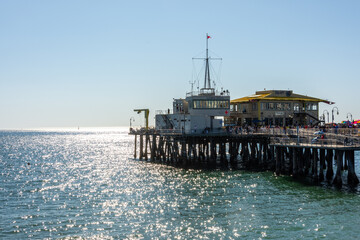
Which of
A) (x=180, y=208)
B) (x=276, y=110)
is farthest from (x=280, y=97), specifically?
(x=180, y=208)

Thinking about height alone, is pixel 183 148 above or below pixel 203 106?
below

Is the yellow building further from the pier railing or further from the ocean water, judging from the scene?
the ocean water

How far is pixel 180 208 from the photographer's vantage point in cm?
3256

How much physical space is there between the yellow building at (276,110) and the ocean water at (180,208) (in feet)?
72.3

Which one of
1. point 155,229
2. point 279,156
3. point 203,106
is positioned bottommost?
point 155,229

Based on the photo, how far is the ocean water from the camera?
1043 inches

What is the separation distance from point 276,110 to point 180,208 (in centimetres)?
4212

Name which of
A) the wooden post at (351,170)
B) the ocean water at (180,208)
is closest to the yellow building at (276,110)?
the ocean water at (180,208)

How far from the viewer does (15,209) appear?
33.6 meters

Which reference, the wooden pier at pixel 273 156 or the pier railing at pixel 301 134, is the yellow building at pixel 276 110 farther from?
the pier railing at pixel 301 134

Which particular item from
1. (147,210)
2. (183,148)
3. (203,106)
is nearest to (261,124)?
(203,106)

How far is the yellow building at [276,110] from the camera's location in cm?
6925

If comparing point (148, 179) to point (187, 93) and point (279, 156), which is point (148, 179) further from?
point (187, 93)

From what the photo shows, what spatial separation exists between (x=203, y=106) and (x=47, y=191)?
29159mm
